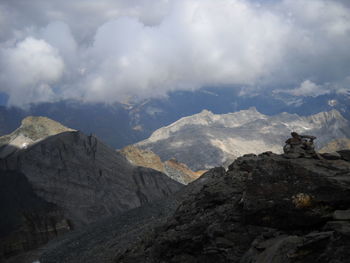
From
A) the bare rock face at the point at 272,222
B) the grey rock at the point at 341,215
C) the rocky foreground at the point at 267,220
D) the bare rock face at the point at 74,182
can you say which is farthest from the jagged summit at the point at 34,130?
the grey rock at the point at 341,215

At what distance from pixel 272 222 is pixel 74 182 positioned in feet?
185

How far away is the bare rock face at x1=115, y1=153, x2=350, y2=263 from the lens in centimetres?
1020

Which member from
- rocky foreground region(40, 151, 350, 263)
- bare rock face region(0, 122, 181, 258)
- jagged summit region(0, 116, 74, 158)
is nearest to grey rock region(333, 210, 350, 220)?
rocky foreground region(40, 151, 350, 263)

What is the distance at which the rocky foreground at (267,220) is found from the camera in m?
10.3

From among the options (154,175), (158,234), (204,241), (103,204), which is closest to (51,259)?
(158,234)

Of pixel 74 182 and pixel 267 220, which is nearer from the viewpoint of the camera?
pixel 267 220

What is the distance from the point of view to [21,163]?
6462cm

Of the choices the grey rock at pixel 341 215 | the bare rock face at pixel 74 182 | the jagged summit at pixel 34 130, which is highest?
the jagged summit at pixel 34 130

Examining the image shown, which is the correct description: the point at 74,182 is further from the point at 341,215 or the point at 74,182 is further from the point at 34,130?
the point at 341,215

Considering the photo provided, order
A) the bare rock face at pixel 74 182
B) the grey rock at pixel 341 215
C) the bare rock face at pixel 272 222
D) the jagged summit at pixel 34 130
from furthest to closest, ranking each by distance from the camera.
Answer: the jagged summit at pixel 34 130 → the bare rock face at pixel 74 182 → the grey rock at pixel 341 215 → the bare rock face at pixel 272 222

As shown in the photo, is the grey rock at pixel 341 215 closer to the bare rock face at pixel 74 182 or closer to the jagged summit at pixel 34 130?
the bare rock face at pixel 74 182

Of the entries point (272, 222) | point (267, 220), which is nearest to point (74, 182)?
point (267, 220)

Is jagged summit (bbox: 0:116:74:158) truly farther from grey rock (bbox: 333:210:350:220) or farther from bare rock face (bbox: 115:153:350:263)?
grey rock (bbox: 333:210:350:220)

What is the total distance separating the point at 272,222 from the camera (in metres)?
12.8
